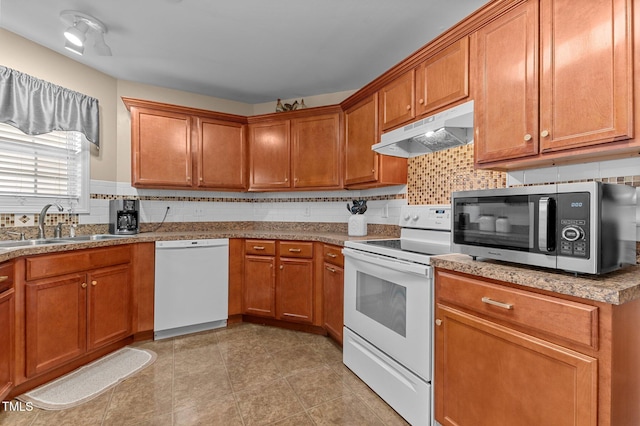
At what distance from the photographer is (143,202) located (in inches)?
126

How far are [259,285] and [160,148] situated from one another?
170 centimetres

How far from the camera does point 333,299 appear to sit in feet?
8.56

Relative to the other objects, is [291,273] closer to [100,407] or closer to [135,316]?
[135,316]

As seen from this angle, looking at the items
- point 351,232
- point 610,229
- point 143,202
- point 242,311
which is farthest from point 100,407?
point 610,229

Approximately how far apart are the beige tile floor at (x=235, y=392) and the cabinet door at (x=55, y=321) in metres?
0.34

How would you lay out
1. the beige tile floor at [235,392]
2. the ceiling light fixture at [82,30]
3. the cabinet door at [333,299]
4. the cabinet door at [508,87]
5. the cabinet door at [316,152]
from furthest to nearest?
the cabinet door at [316,152]
the cabinet door at [333,299]
the ceiling light fixture at [82,30]
the beige tile floor at [235,392]
the cabinet door at [508,87]

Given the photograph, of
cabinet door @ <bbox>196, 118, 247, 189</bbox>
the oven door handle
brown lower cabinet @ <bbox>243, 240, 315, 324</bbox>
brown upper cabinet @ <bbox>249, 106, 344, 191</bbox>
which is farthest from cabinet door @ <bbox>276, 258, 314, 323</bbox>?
cabinet door @ <bbox>196, 118, 247, 189</bbox>

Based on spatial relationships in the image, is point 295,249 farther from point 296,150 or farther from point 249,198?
point 249,198

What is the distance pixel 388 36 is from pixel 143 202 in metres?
2.84

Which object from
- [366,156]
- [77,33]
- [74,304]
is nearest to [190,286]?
[74,304]

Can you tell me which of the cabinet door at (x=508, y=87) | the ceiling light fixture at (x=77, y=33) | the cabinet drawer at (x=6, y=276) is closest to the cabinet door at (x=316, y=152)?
the cabinet door at (x=508, y=87)

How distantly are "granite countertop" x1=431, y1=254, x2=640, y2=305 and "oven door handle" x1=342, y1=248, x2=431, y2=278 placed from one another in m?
0.13

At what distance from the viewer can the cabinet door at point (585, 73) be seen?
1168 mm

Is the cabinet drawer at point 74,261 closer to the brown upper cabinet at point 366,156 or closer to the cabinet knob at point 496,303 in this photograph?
the brown upper cabinet at point 366,156
